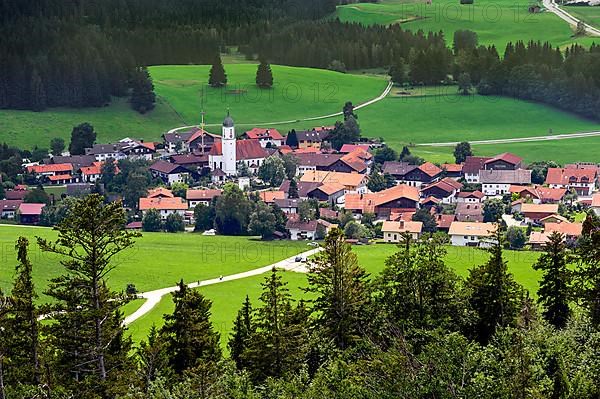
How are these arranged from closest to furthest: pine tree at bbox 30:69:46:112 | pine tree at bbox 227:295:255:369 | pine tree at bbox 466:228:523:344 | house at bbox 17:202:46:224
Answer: pine tree at bbox 466:228:523:344 → pine tree at bbox 227:295:255:369 → house at bbox 17:202:46:224 → pine tree at bbox 30:69:46:112

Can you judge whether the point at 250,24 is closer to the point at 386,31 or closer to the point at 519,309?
the point at 386,31

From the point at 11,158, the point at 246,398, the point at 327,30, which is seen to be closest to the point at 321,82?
the point at 327,30

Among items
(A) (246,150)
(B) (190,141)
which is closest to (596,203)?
(A) (246,150)

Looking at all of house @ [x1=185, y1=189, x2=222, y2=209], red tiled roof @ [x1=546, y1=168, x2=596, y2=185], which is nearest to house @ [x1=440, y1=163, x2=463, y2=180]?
red tiled roof @ [x1=546, y1=168, x2=596, y2=185]

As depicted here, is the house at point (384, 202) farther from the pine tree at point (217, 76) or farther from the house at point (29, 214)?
A: the pine tree at point (217, 76)

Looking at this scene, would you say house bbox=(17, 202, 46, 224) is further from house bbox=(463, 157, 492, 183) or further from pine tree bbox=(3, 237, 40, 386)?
pine tree bbox=(3, 237, 40, 386)
